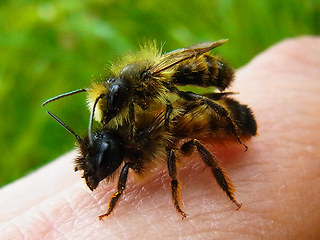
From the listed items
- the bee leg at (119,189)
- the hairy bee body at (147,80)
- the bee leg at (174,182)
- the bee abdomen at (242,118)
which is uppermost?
the hairy bee body at (147,80)

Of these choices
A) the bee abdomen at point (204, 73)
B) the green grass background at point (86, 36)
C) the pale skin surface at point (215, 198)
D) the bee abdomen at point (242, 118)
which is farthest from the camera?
the green grass background at point (86, 36)

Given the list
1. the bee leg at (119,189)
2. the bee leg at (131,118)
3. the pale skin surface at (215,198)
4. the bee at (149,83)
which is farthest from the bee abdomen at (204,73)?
the bee leg at (119,189)

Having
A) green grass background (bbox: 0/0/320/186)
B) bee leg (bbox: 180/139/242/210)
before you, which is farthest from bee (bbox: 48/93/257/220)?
green grass background (bbox: 0/0/320/186)

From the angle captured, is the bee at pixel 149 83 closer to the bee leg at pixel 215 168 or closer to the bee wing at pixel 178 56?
the bee wing at pixel 178 56

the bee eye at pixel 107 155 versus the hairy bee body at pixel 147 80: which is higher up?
the hairy bee body at pixel 147 80

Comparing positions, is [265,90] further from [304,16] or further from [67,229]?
[304,16]

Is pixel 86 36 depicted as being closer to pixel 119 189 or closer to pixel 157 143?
pixel 157 143

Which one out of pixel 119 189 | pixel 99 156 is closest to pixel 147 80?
pixel 99 156
